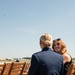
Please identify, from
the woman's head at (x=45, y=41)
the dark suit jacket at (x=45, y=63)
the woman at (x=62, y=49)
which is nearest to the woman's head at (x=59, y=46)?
the woman at (x=62, y=49)

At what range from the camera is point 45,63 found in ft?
12.8

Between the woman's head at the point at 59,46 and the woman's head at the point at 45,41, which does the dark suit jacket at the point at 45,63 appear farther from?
the woman's head at the point at 59,46

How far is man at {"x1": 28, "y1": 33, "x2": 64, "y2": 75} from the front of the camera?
382 centimetres

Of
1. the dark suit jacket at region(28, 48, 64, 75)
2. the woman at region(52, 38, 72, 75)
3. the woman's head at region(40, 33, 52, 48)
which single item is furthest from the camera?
the woman at region(52, 38, 72, 75)

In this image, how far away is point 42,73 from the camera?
3.90m

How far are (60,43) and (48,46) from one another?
1022 mm

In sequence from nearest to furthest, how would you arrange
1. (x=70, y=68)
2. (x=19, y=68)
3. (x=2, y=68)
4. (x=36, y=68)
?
1. (x=36, y=68)
2. (x=70, y=68)
3. (x=2, y=68)
4. (x=19, y=68)

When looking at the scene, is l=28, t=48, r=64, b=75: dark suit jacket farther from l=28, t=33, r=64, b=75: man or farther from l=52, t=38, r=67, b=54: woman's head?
l=52, t=38, r=67, b=54: woman's head

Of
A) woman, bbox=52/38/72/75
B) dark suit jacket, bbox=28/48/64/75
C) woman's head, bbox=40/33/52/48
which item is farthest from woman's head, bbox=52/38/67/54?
woman's head, bbox=40/33/52/48

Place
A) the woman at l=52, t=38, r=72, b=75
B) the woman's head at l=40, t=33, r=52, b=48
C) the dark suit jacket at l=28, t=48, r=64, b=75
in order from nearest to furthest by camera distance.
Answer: the dark suit jacket at l=28, t=48, r=64, b=75
the woman's head at l=40, t=33, r=52, b=48
the woman at l=52, t=38, r=72, b=75

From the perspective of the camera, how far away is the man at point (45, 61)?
12.5 feet

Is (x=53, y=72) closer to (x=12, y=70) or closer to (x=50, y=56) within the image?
(x=50, y=56)

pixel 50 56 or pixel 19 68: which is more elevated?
pixel 50 56

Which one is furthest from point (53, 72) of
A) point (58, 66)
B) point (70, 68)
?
point (70, 68)
